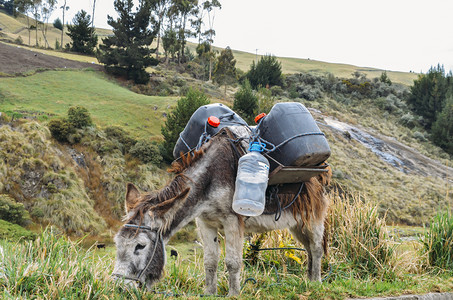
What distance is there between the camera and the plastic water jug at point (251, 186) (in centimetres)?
377

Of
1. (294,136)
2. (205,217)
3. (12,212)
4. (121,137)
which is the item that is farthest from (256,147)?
(121,137)

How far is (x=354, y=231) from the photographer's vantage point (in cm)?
668

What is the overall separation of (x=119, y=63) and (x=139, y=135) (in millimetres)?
19368

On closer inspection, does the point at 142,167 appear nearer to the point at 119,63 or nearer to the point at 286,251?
the point at 286,251

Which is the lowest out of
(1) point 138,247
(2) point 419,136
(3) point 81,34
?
(2) point 419,136

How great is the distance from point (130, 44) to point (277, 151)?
36.6 meters

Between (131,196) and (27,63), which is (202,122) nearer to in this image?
(131,196)

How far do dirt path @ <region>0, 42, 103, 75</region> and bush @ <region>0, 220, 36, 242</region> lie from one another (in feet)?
68.5

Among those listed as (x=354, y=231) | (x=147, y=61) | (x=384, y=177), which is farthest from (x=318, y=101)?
(x=354, y=231)

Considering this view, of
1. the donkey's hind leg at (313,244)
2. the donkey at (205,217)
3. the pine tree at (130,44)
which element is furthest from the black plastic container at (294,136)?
the pine tree at (130,44)

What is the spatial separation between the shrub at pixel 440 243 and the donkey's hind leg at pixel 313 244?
259 cm

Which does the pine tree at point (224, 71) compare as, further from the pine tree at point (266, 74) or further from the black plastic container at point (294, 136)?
the black plastic container at point (294, 136)

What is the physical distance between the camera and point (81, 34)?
157 feet

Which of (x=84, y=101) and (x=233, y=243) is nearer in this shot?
(x=233, y=243)
